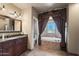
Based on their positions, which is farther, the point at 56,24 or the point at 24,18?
the point at 24,18

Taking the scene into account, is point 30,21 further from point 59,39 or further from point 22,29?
point 59,39

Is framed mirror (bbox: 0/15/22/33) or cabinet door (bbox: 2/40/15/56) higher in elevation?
framed mirror (bbox: 0/15/22/33)

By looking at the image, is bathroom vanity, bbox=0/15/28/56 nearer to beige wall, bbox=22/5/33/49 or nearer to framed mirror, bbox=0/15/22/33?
framed mirror, bbox=0/15/22/33

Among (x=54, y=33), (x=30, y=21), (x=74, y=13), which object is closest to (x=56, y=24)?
(x=54, y=33)

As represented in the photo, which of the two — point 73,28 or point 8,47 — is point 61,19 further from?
point 8,47

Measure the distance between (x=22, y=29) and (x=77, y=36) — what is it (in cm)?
243

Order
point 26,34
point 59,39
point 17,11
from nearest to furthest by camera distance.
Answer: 1. point 59,39
2. point 17,11
3. point 26,34

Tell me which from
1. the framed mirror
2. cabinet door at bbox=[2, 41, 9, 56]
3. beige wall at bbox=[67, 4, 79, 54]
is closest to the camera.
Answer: cabinet door at bbox=[2, 41, 9, 56]

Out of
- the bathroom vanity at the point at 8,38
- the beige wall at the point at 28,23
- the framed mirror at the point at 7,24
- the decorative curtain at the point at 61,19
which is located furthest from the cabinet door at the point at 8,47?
the decorative curtain at the point at 61,19

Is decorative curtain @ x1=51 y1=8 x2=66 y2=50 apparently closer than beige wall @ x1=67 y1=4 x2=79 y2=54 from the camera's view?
No

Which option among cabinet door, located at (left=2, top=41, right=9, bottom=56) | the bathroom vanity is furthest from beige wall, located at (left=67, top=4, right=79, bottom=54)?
cabinet door, located at (left=2, top=41, right=9, bottom=56)

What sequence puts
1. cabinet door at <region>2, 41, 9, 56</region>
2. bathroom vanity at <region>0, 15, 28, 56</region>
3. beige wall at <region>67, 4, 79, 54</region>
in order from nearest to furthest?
cabinet door at <region>2, 41, 9, 56</region>
bathroom vanity at <region>0, 15, 28, 56</region>
beige wall at <region>67, 4, 79, 54</region>

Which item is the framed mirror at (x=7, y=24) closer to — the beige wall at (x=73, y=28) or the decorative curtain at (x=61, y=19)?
the decorative curtain at (x=61, y=19)

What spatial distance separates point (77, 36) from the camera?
388cm
